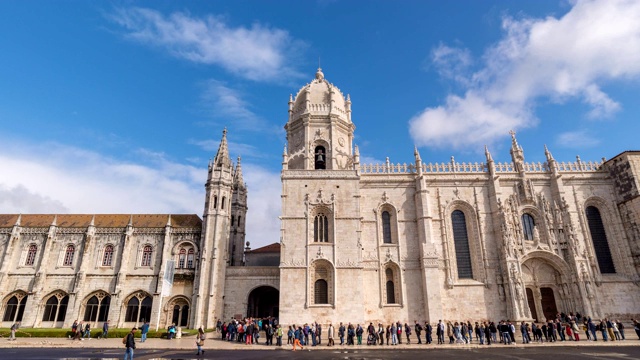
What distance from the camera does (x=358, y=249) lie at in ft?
92.4

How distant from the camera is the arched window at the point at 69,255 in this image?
34250 mm

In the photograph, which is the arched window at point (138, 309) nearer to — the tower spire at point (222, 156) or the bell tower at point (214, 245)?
the bell tower at point (214, 245)

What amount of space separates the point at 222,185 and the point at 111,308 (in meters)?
14.9

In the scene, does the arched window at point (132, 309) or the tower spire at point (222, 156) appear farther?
the tower spire at point (222, 156)

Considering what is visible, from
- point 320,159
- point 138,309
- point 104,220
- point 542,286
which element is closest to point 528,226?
point 542,286

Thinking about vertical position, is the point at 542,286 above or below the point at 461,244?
below

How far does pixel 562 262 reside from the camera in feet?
94.7

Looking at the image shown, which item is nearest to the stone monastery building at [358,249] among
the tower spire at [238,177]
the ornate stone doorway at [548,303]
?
the ornate stone doorway at [548,303]

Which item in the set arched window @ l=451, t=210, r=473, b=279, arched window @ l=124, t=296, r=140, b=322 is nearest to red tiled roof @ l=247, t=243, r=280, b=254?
arched window @ l=124, t=296, r=140, b=322

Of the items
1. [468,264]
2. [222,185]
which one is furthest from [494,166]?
[222,185]

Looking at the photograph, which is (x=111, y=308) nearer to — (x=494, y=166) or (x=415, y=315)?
(x=415, y=315)

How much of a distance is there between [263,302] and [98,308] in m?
15.3

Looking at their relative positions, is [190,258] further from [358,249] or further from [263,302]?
[358,249]

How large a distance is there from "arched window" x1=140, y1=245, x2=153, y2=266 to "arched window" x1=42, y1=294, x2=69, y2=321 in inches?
296
